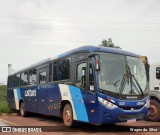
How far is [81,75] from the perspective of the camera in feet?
38.8

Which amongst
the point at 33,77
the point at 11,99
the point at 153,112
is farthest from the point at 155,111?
the point at 11,99

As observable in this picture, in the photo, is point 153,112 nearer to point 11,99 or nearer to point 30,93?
point 30,93

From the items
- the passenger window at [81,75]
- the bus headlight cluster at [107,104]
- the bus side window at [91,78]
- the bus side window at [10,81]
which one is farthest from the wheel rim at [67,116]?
the bus side window at [10,81]

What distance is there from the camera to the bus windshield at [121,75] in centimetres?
1095

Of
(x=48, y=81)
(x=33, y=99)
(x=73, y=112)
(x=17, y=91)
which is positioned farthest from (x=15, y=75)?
(x=73, y=112)

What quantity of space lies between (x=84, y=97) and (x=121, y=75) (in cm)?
147

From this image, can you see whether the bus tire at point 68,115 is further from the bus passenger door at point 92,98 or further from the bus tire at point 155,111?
the bus tire at point 155,111

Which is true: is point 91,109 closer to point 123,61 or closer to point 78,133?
point 78,133

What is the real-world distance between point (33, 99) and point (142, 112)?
7.86m

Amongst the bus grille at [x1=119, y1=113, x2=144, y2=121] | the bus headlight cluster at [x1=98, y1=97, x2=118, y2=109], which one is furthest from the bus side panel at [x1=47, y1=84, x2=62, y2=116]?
the bus grille at [x1=119, y1=113, x2=144, y2=121]

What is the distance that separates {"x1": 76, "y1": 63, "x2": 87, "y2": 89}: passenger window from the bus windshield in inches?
29.1

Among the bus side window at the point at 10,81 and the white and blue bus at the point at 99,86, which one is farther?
the bus side window at the point at 10,81

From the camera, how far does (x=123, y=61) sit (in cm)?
1170

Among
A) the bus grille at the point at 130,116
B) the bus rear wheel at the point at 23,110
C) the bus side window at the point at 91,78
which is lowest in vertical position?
the bus rear wheel at the point at 23,110
